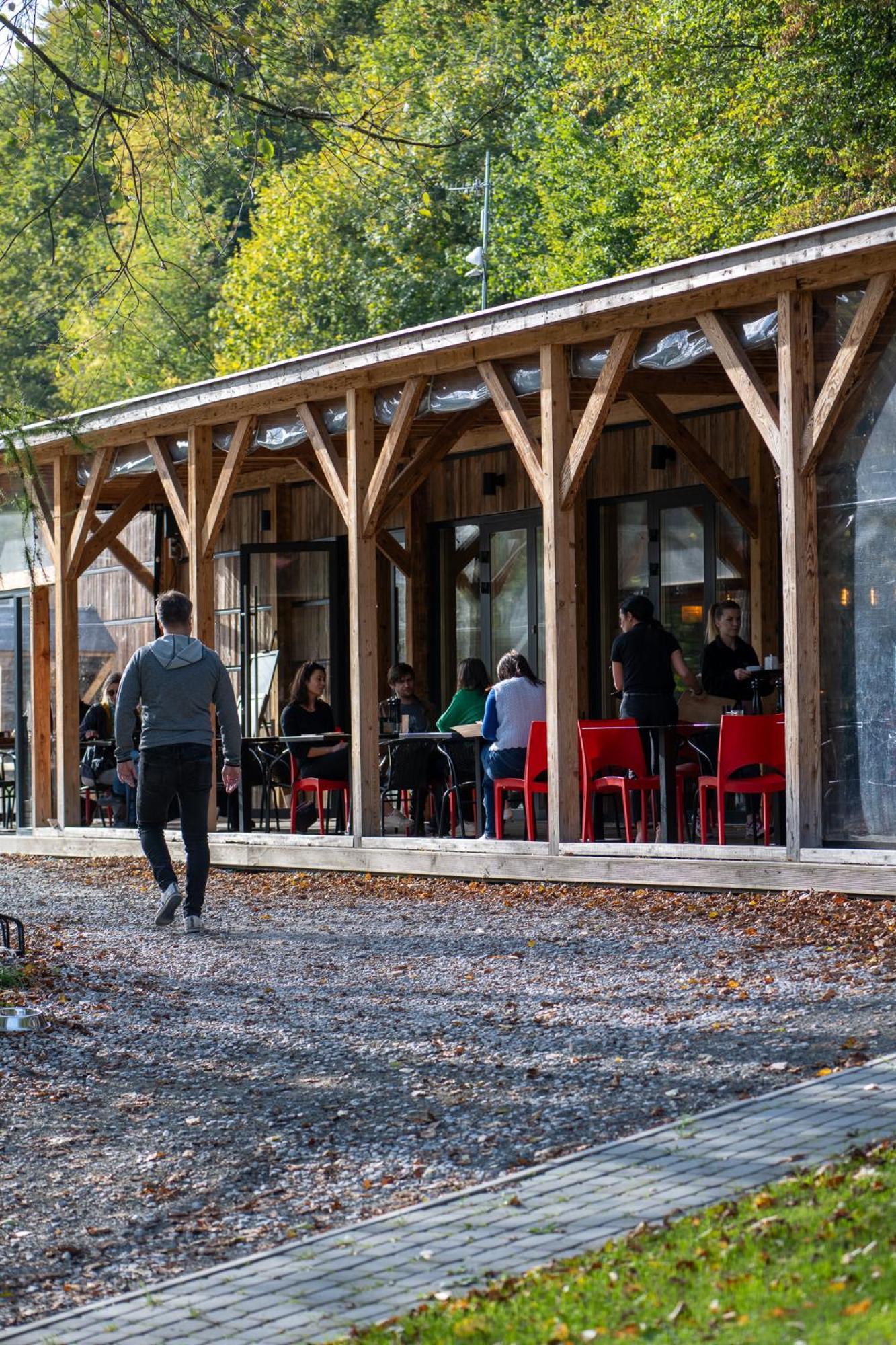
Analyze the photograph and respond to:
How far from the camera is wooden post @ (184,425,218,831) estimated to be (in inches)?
531

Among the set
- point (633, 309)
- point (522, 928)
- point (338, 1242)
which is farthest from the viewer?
point (633, 309)

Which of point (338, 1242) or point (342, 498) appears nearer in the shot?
point (338, 1242)

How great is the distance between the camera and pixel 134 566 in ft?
60.8

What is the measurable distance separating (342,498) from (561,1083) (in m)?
7.38

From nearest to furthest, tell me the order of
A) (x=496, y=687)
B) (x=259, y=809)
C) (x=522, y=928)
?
(x=522, y=928) < (x=496, y=687) < (x=259, y=809)

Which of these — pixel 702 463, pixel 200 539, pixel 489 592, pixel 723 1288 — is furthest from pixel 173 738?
pixel 489 592

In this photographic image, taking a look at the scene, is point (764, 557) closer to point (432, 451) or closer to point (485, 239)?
point (432, 451)

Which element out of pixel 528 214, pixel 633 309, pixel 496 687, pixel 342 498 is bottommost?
pixel 496 687

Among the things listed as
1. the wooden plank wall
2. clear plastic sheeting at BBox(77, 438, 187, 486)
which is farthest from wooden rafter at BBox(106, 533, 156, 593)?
clear plastic sheeting at BBox(77, 438, 187, 486)

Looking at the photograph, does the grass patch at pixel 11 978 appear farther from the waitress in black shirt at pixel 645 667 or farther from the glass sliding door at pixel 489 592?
the glass sliding door at pixel 489 592

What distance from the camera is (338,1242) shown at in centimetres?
396

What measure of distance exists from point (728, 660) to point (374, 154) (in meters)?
4.87

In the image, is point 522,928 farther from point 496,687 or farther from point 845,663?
point 496,687

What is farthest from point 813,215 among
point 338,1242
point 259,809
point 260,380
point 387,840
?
point 338,1242
